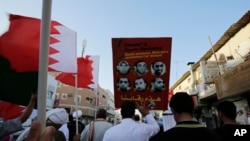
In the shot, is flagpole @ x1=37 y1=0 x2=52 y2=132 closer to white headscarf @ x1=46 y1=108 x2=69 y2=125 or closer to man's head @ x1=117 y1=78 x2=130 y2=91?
white headscarf @ x1=46 y1=108 x2=69 y2=125

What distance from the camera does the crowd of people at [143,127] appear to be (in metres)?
2.23

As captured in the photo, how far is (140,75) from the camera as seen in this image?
466 cm

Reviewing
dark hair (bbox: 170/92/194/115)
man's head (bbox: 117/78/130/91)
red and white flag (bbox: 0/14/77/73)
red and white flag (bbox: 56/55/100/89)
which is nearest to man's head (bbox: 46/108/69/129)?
red and white flag (bbox: 0/14/77/73)

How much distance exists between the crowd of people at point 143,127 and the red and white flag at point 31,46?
838mm

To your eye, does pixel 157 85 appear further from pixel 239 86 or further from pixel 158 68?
pixel 239 86

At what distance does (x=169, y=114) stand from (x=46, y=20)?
3027 mm

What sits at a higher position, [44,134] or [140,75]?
[140,75]

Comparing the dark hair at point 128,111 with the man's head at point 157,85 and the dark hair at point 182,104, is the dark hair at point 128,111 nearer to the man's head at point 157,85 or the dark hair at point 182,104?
the man's head at point 157,85

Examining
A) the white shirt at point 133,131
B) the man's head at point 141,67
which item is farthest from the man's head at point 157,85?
the white shirt at point 133,131

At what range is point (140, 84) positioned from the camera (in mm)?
4578

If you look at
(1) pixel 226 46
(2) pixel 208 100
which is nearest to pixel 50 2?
(1) pixel 226 46

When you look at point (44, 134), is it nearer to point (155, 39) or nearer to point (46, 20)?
point (46, 20)

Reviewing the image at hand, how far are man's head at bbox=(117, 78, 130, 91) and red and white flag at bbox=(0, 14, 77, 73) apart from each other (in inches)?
31.1

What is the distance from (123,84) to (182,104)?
7.21ft
